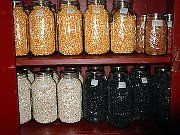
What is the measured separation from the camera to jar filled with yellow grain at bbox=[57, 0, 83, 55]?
55.5 inches

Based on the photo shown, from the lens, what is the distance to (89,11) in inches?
56.1

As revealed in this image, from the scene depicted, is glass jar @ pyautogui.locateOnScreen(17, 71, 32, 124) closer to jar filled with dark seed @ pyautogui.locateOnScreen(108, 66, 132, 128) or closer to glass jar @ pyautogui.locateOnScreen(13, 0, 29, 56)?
glass jar @ pyautogui.locateOnScreen(13, 0, 29, 56)

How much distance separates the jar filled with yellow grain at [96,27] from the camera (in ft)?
4.64

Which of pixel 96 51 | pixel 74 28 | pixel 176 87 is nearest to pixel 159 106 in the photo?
pixel 176 87

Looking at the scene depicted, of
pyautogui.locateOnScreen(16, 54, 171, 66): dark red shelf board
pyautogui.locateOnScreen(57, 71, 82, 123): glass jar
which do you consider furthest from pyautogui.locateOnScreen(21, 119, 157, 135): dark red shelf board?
pyautogui.locateOnScreen(16, 54, 171, 66): dark red shelf board

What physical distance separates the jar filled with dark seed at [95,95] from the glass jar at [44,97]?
0.18 meters

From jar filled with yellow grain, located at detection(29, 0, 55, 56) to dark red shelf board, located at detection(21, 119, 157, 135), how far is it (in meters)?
0.41

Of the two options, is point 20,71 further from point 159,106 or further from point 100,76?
point 159,106

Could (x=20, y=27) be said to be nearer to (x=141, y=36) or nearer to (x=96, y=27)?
(x=96, y=27)

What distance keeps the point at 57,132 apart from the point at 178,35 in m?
0.78

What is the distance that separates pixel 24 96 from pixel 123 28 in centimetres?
64

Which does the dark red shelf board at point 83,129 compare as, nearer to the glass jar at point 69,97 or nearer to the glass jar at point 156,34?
the glass jar at point 69,97

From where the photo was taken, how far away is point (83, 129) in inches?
59.4

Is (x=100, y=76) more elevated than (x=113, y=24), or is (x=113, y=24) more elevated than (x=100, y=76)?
(x=113, y=24)
